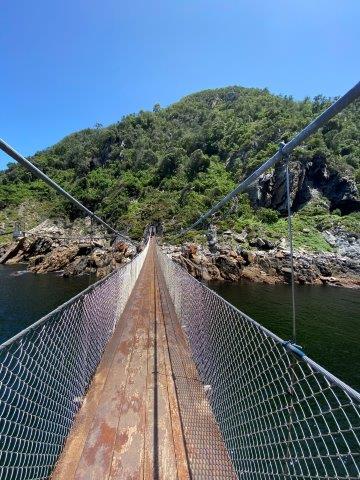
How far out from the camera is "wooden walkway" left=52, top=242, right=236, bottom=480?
187cm

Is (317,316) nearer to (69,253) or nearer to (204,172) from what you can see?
(69,253)

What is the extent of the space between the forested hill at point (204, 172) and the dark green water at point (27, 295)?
1220 centimetres

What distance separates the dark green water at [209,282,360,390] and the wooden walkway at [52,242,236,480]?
6466 millimetres

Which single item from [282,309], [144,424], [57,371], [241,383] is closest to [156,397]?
[144,424]

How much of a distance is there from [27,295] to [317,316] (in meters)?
13.1

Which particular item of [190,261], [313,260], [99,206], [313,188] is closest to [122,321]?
[190,261]

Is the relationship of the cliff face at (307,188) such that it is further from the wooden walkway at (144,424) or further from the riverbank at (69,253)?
the wooden walkway at (144,424)

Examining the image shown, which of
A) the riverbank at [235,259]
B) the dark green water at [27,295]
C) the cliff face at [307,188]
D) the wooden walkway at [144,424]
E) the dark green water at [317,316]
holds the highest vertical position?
the cliff face at [307,188]

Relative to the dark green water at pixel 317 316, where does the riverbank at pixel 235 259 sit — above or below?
above

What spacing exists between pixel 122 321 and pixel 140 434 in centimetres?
269

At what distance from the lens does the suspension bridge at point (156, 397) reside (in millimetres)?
1813

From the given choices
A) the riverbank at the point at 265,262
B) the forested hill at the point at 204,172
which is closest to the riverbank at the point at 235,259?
the riverbank at the point at 265,262

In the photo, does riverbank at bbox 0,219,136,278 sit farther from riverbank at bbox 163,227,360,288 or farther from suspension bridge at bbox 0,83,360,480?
suspension bridge at bbox 0,83,360,480

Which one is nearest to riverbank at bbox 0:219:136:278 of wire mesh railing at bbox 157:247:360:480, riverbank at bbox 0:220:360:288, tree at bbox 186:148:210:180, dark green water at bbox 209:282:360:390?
riverbank at bbox 0:220:360:288
